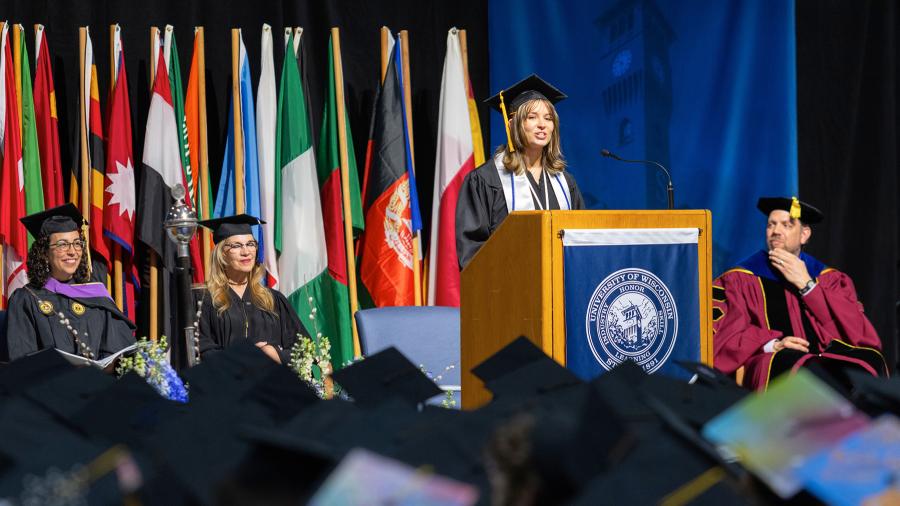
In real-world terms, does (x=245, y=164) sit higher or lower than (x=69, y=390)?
higher

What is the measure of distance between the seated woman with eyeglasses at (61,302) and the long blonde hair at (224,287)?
0.57 m

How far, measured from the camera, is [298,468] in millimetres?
806

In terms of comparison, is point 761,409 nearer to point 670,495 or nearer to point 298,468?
point 670,495

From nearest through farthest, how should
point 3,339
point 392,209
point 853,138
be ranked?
point 3,339, point 392,209, point 853,138

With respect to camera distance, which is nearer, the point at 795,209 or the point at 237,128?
A: the point at 795,209

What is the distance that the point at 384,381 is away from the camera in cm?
119

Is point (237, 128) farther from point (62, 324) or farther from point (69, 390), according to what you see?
point (69, 390)

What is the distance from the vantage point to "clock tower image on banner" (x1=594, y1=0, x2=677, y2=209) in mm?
6387

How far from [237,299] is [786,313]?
9.47 ft

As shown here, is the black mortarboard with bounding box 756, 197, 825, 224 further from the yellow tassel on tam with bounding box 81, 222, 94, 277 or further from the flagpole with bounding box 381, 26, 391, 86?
the yellow tassel on tam with bounding box 81, 222, 94, 277

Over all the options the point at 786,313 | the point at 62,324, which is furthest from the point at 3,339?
the point at 786,313

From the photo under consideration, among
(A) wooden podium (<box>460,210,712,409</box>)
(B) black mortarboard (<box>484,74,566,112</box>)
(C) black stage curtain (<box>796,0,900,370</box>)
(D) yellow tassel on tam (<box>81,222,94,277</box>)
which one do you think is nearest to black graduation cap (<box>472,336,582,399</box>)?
(A) wooden podium (<box>460,210,712,409</box>)

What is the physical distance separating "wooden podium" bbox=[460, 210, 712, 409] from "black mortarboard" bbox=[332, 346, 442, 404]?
4.72 ft

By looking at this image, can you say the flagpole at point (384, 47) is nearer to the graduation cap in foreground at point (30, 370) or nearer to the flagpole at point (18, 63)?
the flagpole at point (18, 63)
